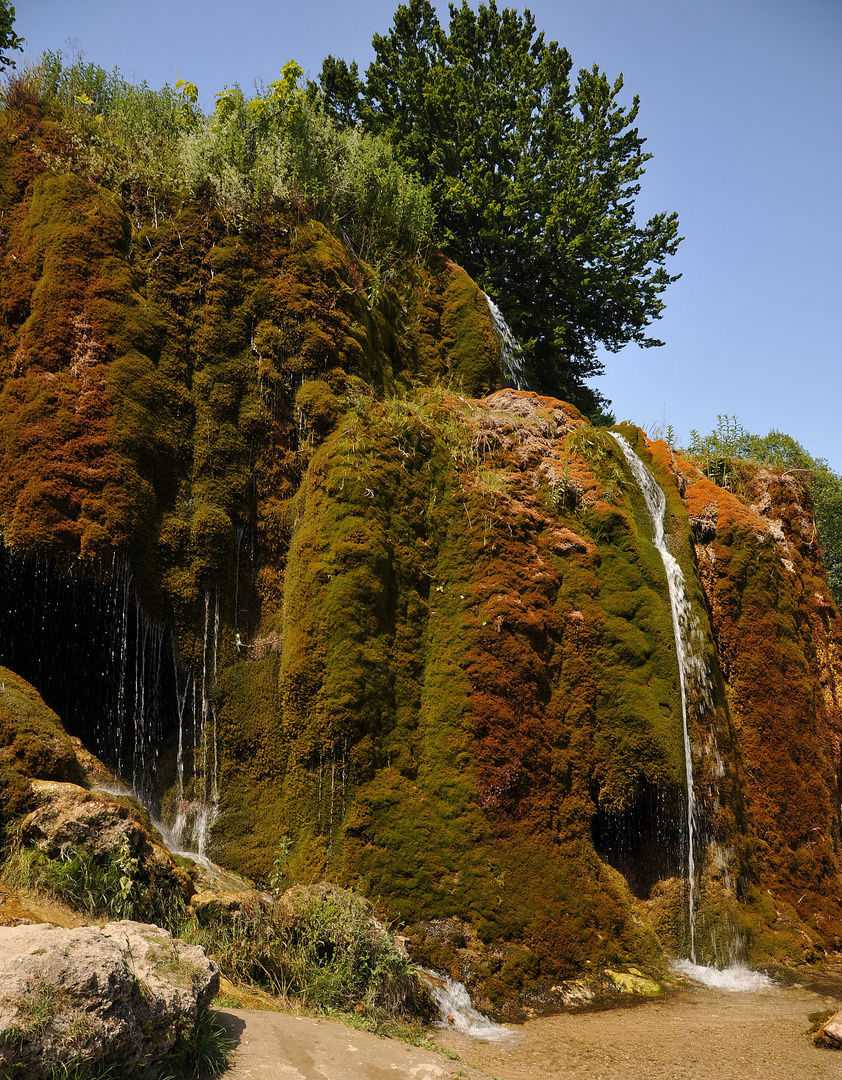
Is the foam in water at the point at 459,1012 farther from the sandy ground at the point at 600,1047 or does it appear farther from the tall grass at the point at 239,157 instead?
the tall grass at the point at 239,157

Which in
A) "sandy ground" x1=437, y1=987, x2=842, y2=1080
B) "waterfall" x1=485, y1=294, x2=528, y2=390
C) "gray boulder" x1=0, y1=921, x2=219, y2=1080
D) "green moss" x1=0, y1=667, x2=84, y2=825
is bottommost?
"sandy ground" x1=437, y1=987, x2=842, y2=1080

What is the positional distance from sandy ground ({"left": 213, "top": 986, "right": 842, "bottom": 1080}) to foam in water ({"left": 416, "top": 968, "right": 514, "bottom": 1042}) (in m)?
0.14

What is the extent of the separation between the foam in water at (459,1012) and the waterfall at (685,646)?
9.53 feet

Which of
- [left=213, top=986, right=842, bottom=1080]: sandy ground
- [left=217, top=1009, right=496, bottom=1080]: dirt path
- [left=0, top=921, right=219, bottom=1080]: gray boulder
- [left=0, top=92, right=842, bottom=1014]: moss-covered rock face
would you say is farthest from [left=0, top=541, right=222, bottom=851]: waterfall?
[left=0, top=921, right=219, bottom=1080]: gray boulder

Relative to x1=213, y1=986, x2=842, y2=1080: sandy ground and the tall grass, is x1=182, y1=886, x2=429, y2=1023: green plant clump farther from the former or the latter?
the tall grass

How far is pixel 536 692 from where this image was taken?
8.59 meters

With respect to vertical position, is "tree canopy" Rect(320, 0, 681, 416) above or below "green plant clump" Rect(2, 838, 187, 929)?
above

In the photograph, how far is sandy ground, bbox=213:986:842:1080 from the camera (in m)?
4.77

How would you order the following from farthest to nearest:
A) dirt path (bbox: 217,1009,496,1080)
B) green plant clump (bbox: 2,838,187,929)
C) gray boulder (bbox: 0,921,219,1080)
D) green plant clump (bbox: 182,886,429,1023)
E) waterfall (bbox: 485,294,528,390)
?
waterfall (bbox: 485,294,528,390) → green plant clump (bbox: 182,886,429,1023) → green plant clump (bbox: 2,838,187,929) → dirt path (bbox: 217,1009,496,1080) → gray boulder (bbox: 0,921,219,1080)

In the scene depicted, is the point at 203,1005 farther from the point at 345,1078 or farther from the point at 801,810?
the point at 801,810

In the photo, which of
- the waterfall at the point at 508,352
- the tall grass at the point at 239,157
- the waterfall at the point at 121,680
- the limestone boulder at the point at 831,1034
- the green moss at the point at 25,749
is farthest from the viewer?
the waterfall at the point at 508,352

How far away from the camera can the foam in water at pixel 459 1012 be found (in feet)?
21.2

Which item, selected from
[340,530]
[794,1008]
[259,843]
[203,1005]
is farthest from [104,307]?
[794,1008]

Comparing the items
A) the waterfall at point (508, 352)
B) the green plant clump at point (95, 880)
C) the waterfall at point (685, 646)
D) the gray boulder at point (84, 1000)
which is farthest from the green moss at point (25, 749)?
the waterfall at point (508, 352)
